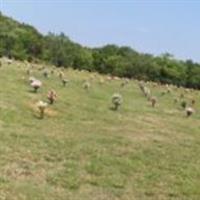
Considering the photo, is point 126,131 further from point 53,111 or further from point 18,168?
point 18,168

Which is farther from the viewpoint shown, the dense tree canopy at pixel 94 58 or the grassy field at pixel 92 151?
the dense tree canopy at pixel 94 58

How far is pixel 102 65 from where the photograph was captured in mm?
103812

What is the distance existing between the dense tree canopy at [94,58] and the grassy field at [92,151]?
6483 centimetres

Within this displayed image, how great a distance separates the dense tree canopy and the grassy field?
64.8 meters

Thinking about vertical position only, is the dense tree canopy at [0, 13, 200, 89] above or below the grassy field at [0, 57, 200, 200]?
above

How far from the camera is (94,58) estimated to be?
105 m

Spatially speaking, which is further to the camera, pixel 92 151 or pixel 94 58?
pixel 94 58

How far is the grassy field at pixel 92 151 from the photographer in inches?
442

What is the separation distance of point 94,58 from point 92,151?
91717mm

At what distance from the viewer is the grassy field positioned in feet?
36.9

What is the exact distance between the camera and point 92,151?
45.6 ft

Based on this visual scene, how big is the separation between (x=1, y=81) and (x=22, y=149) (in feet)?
37.8

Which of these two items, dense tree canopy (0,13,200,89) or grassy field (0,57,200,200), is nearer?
grassy field (0,57,200,200)

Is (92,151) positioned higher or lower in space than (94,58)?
lower
